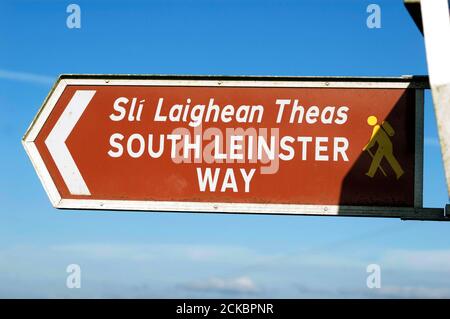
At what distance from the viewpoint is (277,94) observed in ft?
16.5

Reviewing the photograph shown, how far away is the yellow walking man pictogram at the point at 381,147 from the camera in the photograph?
4816mm

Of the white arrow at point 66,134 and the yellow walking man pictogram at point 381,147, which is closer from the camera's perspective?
the yellow walking man pictogram at point 381,147

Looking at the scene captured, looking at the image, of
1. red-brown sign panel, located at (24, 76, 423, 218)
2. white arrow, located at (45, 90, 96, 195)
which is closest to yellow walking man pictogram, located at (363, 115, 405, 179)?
red-brown sign panel, located at (24, 76, 423, 218)

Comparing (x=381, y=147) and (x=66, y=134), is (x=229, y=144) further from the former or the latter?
(x=66, y=134)

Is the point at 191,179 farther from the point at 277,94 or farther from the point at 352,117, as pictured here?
the point at 352,117

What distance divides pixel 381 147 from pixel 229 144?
1.10 meters

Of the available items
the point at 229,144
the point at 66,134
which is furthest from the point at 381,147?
the point at 66,134

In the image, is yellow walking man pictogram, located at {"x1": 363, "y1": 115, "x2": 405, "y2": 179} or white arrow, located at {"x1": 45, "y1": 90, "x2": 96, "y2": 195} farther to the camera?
white arrow, located at {"x1": 45, "y1": 90, "x2": 96, "y2": 195}

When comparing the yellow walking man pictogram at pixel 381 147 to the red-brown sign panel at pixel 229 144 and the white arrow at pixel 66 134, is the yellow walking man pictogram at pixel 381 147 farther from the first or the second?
the white arrow at pixel 66 134

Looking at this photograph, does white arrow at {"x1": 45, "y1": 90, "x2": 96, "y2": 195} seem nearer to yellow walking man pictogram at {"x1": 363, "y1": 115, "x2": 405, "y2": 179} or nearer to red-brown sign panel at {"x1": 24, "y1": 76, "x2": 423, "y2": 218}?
red-brown sign panel at {"x1": 24, "y1": 76, "x2": 423, "y2": 218}

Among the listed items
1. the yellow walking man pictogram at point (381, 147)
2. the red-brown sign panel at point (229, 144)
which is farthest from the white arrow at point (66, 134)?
the yellow walking man pictogram at point (381, 147)

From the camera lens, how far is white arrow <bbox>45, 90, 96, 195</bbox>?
5199 millimetres

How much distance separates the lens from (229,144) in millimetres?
4996
